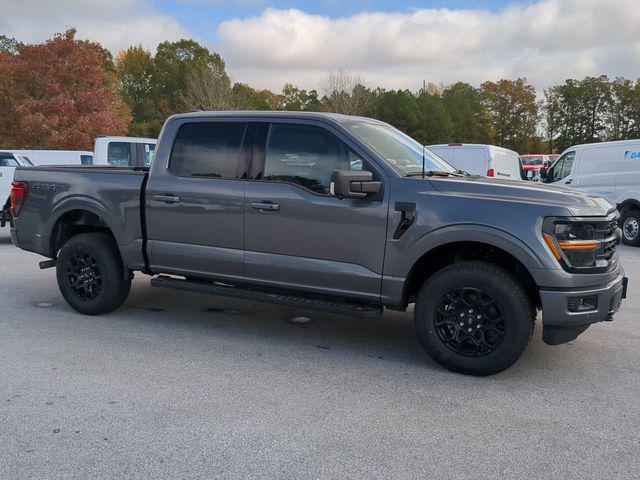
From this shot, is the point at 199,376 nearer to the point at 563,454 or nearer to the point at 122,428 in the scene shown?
the point at 122,428

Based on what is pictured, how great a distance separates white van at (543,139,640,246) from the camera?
12547 millimetres

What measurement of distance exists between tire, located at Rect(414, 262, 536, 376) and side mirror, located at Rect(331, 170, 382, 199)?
2.75 ft

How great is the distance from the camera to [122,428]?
3555mm

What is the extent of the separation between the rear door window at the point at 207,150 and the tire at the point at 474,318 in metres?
2.11

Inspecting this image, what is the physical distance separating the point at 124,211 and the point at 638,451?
4.64 m

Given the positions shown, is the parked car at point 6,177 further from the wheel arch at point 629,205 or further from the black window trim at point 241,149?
the wheel arch at point 629,205

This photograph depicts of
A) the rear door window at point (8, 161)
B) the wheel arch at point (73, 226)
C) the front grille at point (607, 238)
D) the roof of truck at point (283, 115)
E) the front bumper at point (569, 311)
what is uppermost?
the roof of truck at point (283, 115)

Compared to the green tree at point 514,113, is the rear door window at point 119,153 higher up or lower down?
lower down

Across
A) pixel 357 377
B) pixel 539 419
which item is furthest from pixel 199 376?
pixel 539 419

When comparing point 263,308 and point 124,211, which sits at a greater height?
point 124,211

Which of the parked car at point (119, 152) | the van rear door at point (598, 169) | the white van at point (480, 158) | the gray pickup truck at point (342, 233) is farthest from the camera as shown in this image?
the white van at point (480, 158)

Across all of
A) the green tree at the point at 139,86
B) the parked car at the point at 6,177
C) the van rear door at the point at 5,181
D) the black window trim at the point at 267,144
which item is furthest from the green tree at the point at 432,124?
the black window trim at the point at 267,144

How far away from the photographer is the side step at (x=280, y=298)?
467 cm

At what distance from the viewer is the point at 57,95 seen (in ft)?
82.7
